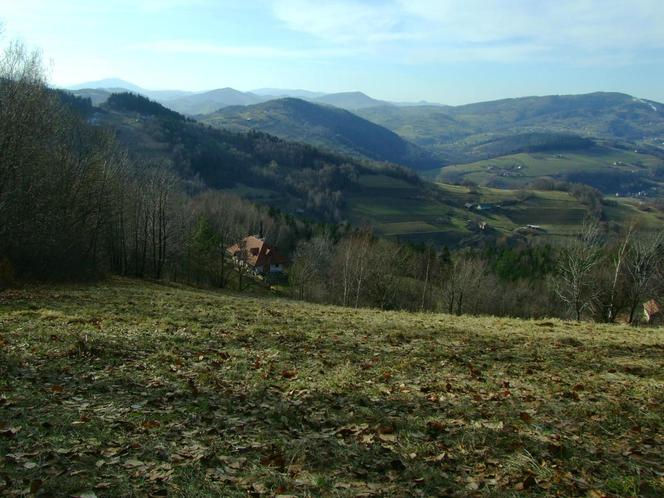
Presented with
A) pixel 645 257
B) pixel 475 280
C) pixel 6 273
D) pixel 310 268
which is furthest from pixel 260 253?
pixel 645 257

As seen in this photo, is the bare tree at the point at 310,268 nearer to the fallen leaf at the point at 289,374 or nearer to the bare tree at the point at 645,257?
the bare tree at the point at 645,257

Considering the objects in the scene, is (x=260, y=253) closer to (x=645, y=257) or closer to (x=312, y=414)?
(x=645, y=257)

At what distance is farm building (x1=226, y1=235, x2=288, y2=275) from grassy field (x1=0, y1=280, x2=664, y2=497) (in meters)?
68.0

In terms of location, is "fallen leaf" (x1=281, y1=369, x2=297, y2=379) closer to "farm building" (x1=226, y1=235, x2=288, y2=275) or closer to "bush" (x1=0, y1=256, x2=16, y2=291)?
"bush" (x1=0, y1=256, x2=16, y2=291)

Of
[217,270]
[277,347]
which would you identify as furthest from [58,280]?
[217,270]

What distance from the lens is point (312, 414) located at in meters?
8.34

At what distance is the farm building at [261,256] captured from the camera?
85.1 metres

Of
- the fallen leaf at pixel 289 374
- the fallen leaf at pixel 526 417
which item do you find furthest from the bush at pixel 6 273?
the fallen leaf at pixel 526 417

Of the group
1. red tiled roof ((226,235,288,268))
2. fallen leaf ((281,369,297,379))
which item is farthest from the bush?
red tiled roof ((226,235,288,268))

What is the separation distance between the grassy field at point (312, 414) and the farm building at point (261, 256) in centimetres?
6796

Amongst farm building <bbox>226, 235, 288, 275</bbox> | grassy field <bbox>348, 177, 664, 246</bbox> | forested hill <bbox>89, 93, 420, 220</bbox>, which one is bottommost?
farm building <bbox>226, 235, 288, 275</bbox>

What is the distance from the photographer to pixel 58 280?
2942cm

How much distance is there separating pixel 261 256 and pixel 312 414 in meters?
80.5

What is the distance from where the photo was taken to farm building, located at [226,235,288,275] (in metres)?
85.1
